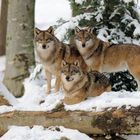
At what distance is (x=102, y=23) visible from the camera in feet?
34.6

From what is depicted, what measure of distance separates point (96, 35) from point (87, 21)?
1.38 ft

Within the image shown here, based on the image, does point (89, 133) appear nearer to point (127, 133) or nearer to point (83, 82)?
point (127, 133)

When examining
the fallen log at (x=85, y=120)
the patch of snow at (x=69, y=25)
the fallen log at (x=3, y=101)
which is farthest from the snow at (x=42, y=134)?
the patch of snow at (x=69, y=25)

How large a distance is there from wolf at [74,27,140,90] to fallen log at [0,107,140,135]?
3.52 m

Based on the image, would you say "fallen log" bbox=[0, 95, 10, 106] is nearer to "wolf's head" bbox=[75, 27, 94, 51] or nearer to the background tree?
"wolf's head" bbox=[75, 27, 94, 51]

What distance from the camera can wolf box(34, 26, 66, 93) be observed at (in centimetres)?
915

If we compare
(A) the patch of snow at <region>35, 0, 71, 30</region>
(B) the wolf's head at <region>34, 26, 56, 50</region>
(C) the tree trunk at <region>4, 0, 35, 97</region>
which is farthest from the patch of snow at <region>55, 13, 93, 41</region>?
(A) the patch of snow at <region>35, 0, 71, 30</region>

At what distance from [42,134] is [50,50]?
12.1 feet

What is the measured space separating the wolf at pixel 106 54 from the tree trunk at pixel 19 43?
1.44 m

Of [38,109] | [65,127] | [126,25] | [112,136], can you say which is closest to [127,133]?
[112,136]

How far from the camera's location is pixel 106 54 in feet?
32.8

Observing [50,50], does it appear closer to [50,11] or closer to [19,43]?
[19,43]

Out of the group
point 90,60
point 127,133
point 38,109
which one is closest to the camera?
point 127,133

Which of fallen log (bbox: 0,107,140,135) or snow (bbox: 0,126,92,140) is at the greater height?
fallen log (bbox: 0,107,140,135)
